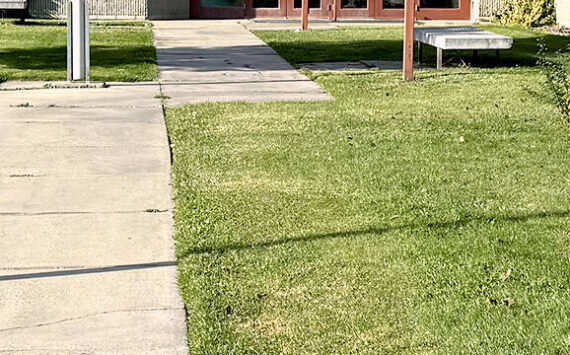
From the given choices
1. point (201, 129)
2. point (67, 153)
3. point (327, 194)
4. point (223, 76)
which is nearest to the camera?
point (327, 194)

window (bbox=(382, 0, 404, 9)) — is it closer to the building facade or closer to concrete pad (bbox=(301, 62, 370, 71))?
the building facade

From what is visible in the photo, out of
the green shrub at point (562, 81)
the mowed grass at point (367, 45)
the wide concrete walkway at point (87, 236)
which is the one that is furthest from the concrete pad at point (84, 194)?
the mowed grass at point (367, 45)

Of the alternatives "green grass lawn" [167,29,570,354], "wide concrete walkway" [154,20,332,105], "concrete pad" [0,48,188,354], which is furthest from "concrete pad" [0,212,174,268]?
"wide concrete walkway" [154,20,332,105]

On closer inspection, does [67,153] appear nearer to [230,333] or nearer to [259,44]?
[230,333]

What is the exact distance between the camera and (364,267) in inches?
258

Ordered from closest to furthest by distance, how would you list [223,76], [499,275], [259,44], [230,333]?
[230,333] → [499,275] → [223,76] → [259,44]

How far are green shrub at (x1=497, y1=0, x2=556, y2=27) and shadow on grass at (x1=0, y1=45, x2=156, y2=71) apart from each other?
32.9 feet

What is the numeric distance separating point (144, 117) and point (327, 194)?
449 cm

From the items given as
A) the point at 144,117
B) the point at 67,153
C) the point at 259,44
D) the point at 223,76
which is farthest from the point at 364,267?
the point at 259,44

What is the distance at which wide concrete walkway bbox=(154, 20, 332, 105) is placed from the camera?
47.3ft

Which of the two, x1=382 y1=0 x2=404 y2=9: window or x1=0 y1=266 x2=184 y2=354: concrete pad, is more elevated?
x1=382 y1=0 x2=404 y2=9: window

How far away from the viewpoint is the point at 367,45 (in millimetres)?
22297

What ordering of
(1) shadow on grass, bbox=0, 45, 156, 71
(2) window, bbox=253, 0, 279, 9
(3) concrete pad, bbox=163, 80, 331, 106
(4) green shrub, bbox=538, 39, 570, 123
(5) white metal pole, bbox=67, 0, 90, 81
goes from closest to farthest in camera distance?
(4) green shrub, bbox=538, 39, 570, 123 < (3) concrete pad, bbox=163, 80, 331, 106 < (5) white metal pole, bbox=67, 0, 90, 81 < (1) shadow on grass, bbox=0, 45, 156, 71 < (2) window, bbox=253, 0, 279, 9

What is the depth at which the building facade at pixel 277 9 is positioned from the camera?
31078mm
